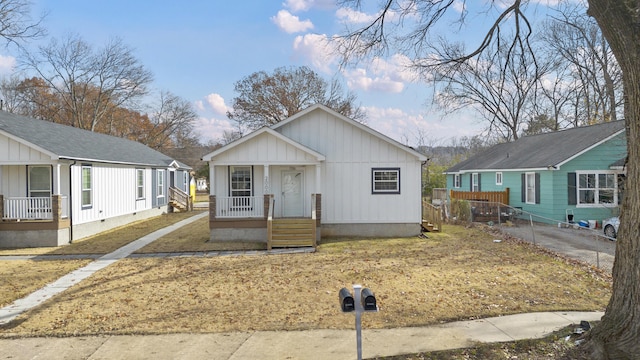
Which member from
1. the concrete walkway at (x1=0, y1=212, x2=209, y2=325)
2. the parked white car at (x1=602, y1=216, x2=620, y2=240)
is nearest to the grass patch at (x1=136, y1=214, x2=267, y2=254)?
the concrete walkway at (x1=0, y1=212, x2=209, y2=325)

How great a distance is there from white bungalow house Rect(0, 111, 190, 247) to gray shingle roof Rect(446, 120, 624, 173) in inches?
789

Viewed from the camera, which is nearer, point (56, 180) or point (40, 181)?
point (56, 180)

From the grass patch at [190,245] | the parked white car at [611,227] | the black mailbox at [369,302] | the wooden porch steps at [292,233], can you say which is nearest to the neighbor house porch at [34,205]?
the grass patch at [190,245]

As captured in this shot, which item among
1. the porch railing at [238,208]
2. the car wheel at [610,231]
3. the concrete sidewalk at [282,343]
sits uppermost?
the porch railing at [238,208]

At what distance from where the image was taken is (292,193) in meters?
16.4

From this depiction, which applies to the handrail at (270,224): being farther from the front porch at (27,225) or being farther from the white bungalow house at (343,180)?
the front porch at (27,225)

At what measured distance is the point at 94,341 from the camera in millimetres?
6016

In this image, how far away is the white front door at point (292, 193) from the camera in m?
16.4

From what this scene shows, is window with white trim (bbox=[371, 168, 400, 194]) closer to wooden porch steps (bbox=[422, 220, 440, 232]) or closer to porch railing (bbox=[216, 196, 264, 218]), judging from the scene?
wooden porch steps (bbox=[422, 220, 440, 232])

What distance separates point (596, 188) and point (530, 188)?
298 centimetres

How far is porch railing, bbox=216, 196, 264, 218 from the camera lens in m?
15.3

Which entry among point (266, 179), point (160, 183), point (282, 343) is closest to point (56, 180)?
point (266, 179)

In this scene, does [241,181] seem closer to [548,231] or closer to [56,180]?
[56,180]

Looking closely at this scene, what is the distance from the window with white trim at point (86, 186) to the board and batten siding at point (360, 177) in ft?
30.9
